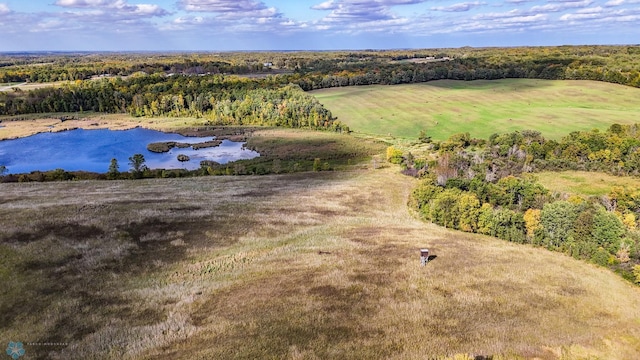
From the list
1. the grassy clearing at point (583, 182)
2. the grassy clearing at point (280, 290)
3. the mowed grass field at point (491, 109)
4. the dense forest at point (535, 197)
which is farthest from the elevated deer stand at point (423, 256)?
the mowed grass field at point (491, 109)

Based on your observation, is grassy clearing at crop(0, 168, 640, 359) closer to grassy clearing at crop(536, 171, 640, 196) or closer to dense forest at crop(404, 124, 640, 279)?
dense forest at crop(404, 124, 640, 279)

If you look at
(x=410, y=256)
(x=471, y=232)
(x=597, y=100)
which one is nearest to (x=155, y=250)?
(x=410, y=256)

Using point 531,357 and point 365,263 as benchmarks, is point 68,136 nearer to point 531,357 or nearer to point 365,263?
point 365,263

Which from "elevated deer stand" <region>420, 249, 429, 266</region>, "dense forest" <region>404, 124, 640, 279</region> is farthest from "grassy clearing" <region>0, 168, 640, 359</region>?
"dense forest" <region>404, 124, 640, 279</region>

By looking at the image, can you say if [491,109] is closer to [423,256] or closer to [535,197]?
[535,197]

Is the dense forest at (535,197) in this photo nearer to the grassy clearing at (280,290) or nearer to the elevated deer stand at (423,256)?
the grassy clearing at (280,290)

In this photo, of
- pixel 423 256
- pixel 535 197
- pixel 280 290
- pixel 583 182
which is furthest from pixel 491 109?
pixel 280 290
